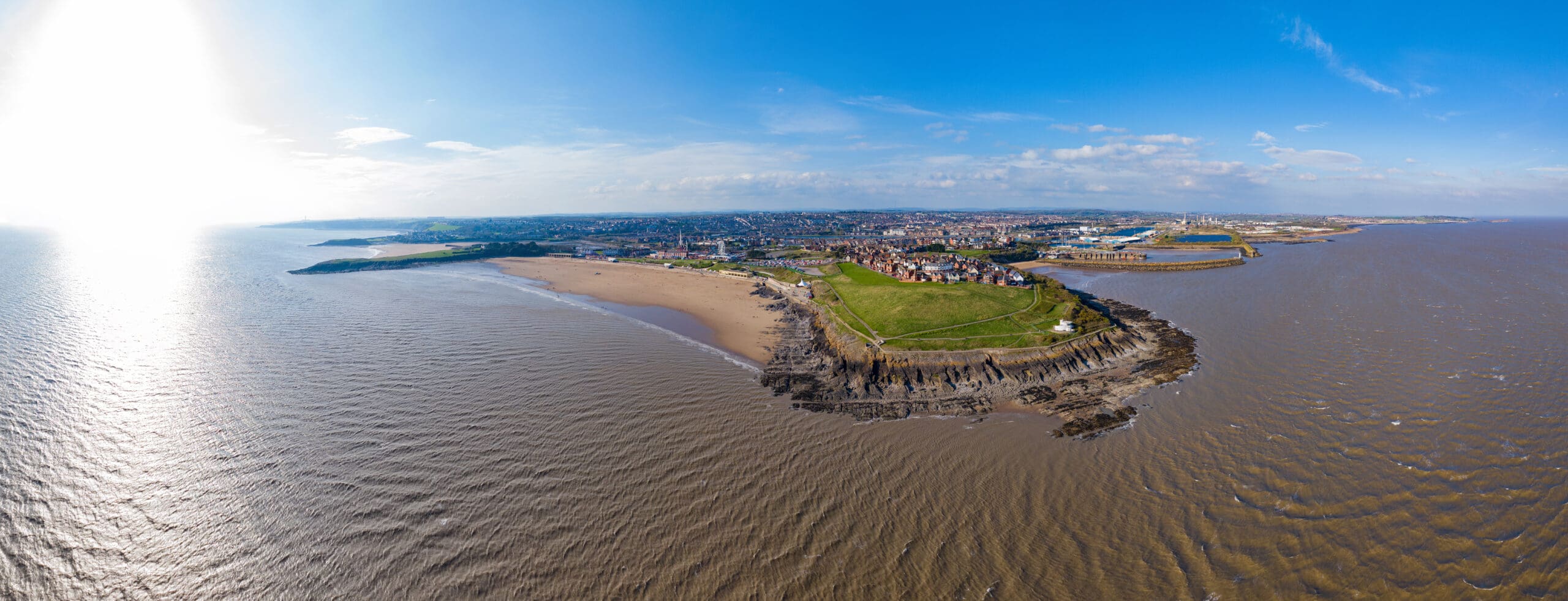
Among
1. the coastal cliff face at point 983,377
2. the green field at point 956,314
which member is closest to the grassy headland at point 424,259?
the green field at point 956,314

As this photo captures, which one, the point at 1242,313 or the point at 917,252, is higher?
the point at 917,252

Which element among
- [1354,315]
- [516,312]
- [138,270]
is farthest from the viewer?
[138,270]

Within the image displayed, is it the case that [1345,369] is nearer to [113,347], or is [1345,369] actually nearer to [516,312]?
[516,312]

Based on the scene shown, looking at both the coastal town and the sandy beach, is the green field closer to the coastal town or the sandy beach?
the sandy beach

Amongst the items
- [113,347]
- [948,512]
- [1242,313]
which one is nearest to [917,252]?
[1242,313]

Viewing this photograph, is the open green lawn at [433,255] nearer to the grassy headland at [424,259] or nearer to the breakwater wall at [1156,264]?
the grassy headland at [424,259]

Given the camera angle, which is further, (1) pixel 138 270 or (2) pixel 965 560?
(1) pixel 138 270

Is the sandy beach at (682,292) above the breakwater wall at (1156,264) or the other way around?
the other way around

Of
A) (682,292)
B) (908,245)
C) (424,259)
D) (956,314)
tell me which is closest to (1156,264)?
(908,245)
